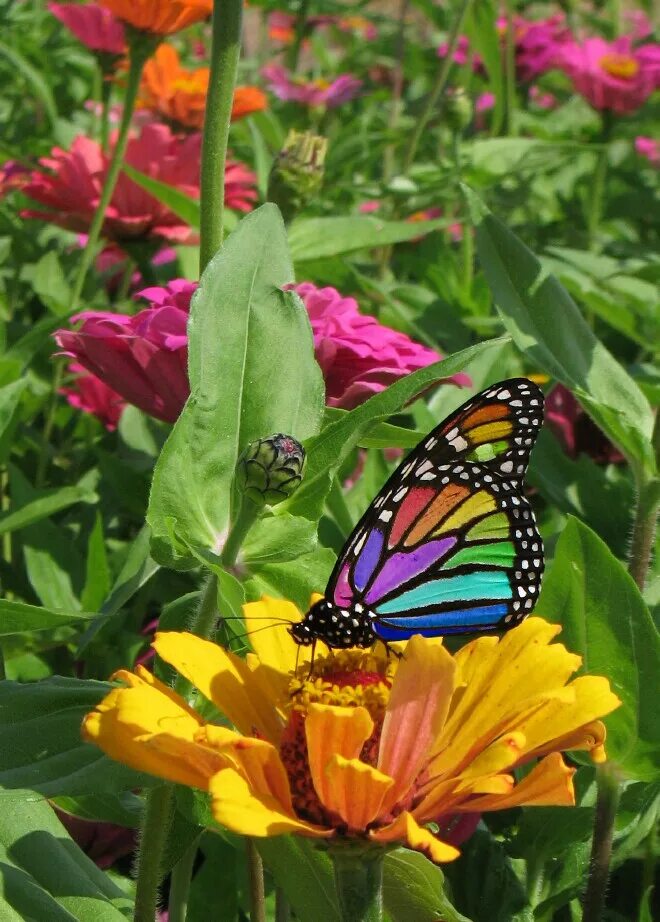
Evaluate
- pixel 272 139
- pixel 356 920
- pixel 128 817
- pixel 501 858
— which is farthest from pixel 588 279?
pixel 356 920

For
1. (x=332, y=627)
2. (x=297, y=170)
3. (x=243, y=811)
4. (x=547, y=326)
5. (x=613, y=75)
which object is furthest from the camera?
(x=613, y=75)

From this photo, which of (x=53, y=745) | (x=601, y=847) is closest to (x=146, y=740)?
(x=53, y=745)

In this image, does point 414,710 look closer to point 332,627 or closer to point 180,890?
point 332,627

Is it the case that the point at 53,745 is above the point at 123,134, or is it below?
below

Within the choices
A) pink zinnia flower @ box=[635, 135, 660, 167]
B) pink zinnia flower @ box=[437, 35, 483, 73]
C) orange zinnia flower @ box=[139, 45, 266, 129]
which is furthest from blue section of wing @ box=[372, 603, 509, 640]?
pink zinnia flower @ box=[635, 135, 660, 167]

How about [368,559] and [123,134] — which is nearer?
[368,559]

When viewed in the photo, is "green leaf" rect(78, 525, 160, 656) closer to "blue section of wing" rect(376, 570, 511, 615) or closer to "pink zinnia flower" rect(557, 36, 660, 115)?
"blue section of wing" rect(376, 570, 511, 615)

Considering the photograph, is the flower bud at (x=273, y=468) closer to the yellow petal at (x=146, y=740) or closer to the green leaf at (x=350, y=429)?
the green leaf at (x=350, y=429)
